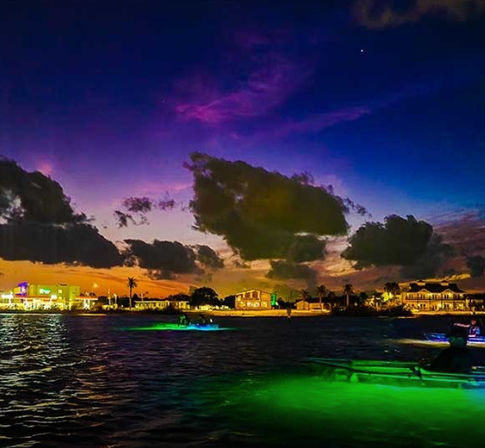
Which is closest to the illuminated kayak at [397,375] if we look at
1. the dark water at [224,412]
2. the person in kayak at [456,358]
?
the person in kayak at [456,358]

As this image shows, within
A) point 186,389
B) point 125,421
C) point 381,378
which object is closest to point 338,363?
point 381,378

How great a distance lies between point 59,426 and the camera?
21.8 m

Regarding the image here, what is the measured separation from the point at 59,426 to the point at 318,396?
11.8 meters

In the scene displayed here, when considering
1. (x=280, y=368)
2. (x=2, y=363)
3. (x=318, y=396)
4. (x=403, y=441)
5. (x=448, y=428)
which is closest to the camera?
(x=403, y=441)

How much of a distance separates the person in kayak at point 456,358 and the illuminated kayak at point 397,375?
529 millimetres

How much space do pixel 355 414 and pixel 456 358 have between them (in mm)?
8655

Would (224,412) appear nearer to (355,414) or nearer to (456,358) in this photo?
(355,414)

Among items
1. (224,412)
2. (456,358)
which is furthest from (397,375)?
(224,412)

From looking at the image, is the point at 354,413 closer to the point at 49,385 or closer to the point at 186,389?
the point at 186,389

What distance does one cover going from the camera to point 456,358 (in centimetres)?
2895

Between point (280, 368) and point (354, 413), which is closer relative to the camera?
point (354, 413)

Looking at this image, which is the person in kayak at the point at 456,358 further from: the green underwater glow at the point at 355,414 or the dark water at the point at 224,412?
the dark water at the point at 224,412

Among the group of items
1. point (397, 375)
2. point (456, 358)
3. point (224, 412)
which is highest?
point (456, 358)

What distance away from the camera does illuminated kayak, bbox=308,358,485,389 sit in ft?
Answer: 89.9
